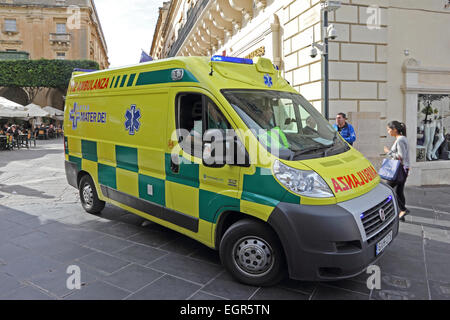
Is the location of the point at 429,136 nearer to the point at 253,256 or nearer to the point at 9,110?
the point at 253,256

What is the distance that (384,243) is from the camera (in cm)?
342

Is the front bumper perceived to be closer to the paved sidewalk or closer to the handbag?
the paved sidewalk

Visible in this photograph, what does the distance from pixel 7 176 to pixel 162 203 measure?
794cm

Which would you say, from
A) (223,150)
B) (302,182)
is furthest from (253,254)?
(223,150)

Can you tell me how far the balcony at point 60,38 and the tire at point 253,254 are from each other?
50.0 meters

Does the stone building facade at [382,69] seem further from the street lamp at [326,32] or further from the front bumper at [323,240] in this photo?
the front bumper at [323,240]

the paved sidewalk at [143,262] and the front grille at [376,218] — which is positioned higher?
the front grille at [376,218]

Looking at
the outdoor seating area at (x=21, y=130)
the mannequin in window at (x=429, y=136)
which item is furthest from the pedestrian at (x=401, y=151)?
the outdoor seating area at (x=21, y=130)

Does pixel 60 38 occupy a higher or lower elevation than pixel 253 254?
higher

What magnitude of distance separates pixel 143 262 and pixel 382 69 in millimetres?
7385

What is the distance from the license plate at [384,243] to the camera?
10.8ft
